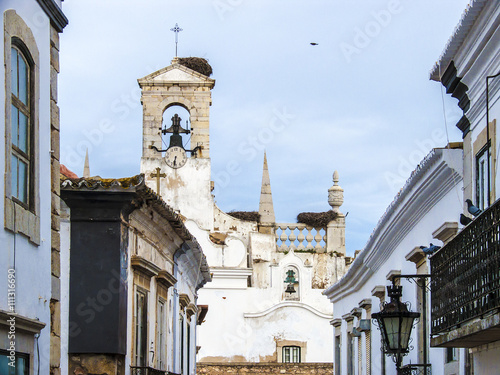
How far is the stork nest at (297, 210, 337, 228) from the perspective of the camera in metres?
41.3

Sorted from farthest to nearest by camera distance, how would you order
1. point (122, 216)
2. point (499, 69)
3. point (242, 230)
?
point (242, 230)
point (122, 216)
point (499, 69)

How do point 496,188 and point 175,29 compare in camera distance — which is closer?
point 496,188

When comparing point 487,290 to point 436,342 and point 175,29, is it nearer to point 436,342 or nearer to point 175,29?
point 436,342

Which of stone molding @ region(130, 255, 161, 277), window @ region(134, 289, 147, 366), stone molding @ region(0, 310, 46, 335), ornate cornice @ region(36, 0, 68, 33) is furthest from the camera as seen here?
window @ region(134, 289, 147, 366)

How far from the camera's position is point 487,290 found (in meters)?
7.44

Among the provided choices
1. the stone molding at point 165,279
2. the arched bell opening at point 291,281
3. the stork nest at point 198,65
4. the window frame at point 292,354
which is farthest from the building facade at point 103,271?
the arched bell opening at point 291,281

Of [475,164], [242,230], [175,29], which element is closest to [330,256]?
[242,230]

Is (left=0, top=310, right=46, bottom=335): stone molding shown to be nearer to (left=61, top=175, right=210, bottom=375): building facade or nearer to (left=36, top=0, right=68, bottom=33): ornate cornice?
(left=36, top=0, right=68, bottom=33): ornate cornice

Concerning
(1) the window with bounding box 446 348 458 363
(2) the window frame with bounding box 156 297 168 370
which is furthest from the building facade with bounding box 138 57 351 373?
(1) the window with bounding box 446 348 458 363

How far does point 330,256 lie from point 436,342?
1261 inches

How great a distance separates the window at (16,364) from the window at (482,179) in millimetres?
4298

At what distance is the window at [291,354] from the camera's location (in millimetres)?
37000

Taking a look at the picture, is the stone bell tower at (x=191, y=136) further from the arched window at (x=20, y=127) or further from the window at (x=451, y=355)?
the arched window at (x=20, y=127)

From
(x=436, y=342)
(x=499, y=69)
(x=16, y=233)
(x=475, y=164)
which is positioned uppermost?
(x=499, y=69)
